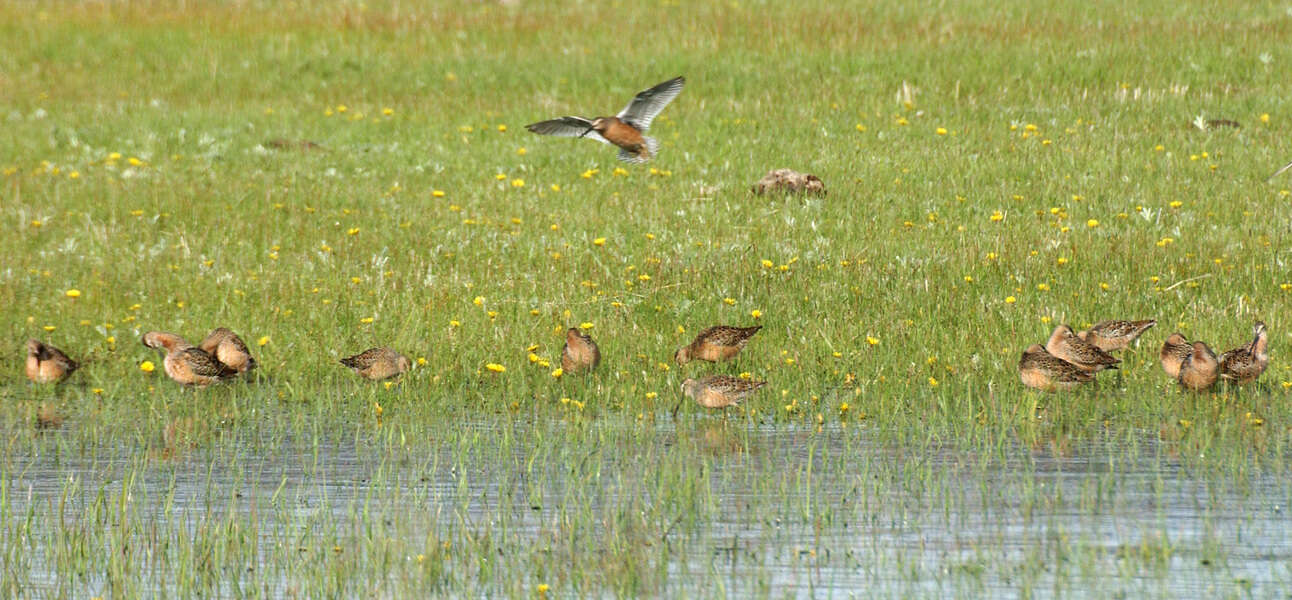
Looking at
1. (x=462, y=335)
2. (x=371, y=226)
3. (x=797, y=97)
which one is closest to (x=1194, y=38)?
(x=797, y=97)

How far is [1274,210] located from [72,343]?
1153 centimetres

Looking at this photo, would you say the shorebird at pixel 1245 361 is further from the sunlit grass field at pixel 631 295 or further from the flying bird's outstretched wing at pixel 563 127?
the flying bird's outstretched wing at pixel 563 127

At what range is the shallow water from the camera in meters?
6.81

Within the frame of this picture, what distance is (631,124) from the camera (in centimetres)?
1248

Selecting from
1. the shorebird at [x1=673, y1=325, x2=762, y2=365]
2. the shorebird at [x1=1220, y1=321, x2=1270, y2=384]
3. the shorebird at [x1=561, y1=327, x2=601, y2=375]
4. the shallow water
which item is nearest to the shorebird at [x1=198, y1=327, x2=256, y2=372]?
the shallow water

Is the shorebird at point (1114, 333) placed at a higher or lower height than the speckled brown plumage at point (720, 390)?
higher

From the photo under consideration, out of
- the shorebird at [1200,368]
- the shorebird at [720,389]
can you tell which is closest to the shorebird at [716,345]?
the shorebird at [720,389]

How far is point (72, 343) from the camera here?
1243cm

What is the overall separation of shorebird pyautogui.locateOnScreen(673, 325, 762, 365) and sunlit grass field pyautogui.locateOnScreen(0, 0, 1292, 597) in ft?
0.29

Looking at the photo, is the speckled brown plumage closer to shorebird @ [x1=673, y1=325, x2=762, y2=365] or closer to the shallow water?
the shallow water

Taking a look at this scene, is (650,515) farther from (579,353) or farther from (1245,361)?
(1245,361)

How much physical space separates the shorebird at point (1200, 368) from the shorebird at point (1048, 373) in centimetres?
61

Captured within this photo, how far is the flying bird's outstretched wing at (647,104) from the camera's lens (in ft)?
39.9

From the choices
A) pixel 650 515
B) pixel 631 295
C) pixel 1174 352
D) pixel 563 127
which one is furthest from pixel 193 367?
pixel 1174 352
